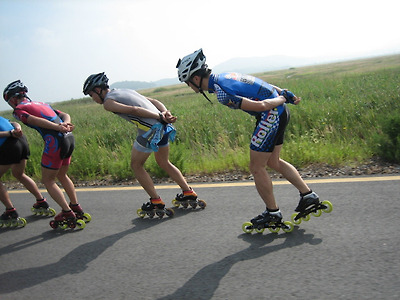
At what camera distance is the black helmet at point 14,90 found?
4816 mm

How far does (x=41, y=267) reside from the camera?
3809 mm

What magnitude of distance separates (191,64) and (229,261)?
203cm

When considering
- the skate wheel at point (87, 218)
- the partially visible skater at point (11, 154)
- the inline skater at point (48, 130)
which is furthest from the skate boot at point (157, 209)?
the partially visible skater at point (11, 154)

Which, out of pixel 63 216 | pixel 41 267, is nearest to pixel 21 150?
pixel 63 216

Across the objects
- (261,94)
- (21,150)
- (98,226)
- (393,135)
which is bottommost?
(98,226)

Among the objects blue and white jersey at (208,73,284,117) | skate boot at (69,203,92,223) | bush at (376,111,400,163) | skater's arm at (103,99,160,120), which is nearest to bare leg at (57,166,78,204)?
skate boot at (69,203,92,223)

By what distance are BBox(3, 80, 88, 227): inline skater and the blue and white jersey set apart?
6.92ft

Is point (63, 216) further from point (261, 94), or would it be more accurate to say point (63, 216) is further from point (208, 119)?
point (208, 119)

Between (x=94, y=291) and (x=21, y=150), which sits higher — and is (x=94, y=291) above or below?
below

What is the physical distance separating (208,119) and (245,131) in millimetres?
2811

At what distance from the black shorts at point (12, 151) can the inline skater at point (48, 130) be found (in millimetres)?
561

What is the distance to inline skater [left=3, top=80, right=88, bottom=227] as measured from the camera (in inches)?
183

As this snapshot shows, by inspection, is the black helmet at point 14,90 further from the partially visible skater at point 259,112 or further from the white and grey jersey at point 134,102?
the partially visible skater at point 259,112

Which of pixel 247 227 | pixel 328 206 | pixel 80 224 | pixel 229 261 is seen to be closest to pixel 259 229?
pixel 247 227
